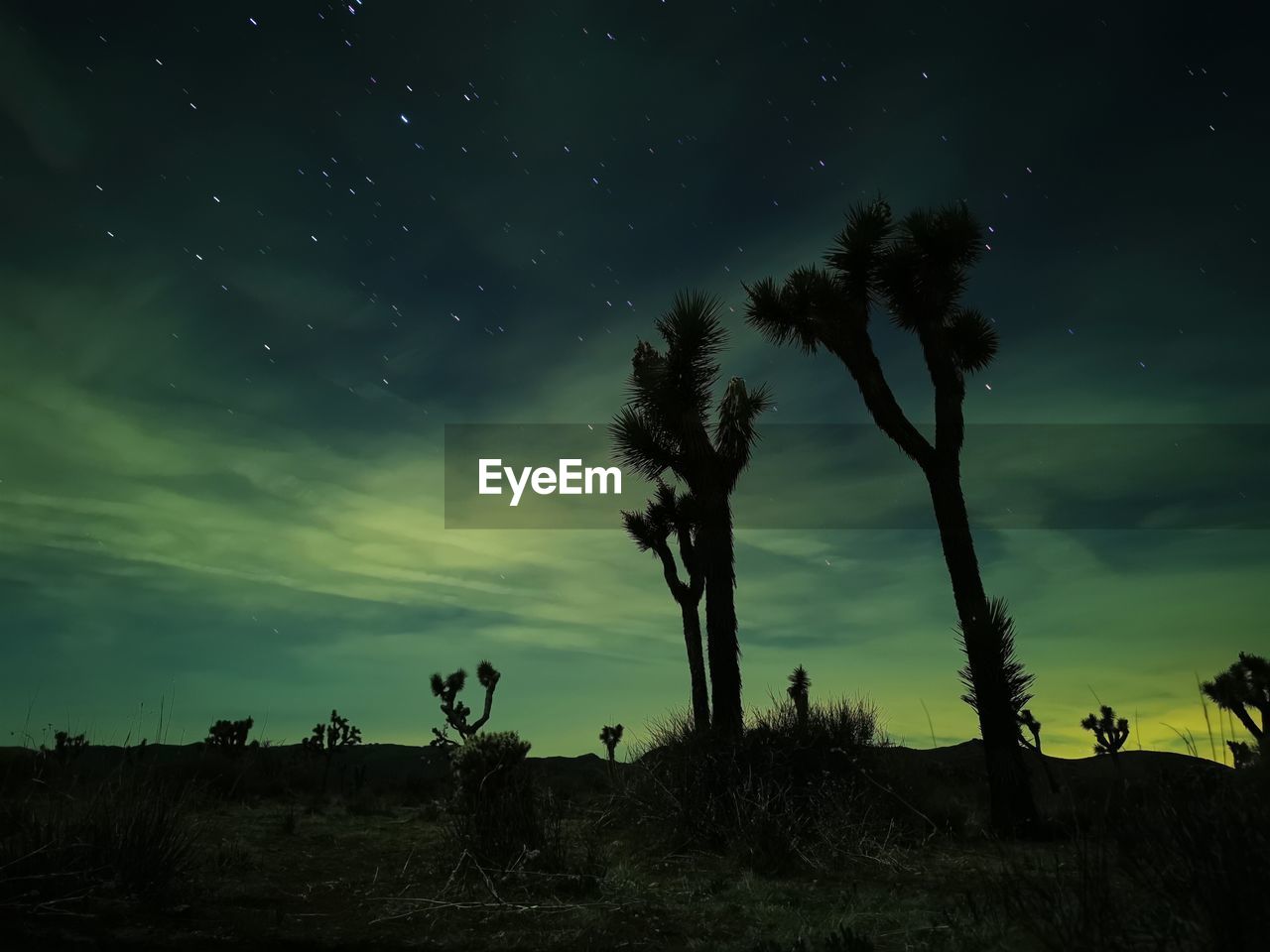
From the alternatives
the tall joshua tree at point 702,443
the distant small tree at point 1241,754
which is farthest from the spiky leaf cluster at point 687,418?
the distant small tree at point 1241,754

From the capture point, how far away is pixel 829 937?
6695 millimetres

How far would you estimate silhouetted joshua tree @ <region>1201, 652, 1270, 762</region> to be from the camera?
19703mm

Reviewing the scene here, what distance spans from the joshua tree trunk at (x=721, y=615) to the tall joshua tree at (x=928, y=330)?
3848 millimetres

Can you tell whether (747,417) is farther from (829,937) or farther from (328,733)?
(328,733)

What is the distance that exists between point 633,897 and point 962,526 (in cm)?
860

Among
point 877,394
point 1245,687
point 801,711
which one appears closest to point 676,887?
point 801,711

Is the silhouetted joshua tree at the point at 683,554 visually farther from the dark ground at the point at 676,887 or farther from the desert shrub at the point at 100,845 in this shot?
the desert shrub at the point at 100,845

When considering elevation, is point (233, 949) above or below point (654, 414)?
below

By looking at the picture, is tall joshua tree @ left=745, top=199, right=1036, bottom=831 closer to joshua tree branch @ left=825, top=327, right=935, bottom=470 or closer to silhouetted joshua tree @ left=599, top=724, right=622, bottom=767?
joshua tree branch @ left=825, top=327, right=935, bottom=470

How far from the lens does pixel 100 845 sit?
8.29 metres

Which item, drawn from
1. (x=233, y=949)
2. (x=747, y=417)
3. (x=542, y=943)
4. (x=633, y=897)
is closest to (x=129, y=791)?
(x=233, y=949)

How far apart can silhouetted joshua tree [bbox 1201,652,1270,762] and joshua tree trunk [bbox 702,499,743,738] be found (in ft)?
39.9

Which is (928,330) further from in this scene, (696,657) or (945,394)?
(696,657)

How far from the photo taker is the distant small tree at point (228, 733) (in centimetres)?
3009
